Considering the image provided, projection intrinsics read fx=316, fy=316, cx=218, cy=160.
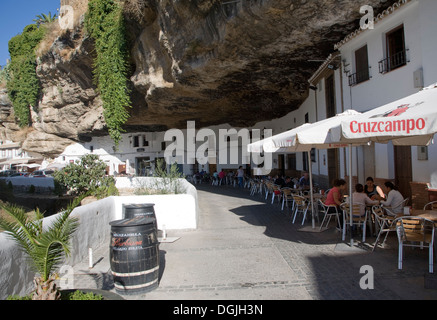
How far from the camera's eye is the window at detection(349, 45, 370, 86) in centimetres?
975

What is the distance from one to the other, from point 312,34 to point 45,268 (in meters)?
9.86

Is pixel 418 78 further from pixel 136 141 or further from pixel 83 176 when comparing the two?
pixel 136 141

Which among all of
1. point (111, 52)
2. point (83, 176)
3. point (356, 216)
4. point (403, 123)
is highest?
point (111, 52)

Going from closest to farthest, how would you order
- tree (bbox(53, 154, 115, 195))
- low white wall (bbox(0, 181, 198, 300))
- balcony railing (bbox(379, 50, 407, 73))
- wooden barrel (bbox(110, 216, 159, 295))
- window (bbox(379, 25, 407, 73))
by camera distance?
1. low white wall (bbox(0, 181, 198, 300))
2. wooden barrel (bbox(110, 216, 159, 295))
3. balcony railing (bbox(379, 50, 407, 73))
4. window (bbox(379, 25, 407, 73))
5. tree (bbox(53, 154, 115, 195))

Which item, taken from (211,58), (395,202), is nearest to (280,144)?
(395,202)

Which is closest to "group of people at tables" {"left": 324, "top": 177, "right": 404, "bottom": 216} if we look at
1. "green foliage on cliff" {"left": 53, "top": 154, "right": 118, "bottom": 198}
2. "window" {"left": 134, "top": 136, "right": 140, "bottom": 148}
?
"green foliage on cliff" {"left": 53, "top": 154, "right": 118, "bottom": 198}

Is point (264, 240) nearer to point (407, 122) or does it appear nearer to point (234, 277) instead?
point (234, 277)

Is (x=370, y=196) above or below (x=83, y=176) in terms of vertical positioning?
below

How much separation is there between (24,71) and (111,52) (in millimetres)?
16848

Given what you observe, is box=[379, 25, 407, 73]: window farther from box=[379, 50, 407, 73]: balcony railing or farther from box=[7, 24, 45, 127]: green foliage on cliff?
box=[7, 24, 45, 127]: green foliage on cliff

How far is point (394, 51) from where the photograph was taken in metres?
8.66

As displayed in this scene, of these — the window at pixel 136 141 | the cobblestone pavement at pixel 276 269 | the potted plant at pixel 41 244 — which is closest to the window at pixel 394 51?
the cobblestone pavement at pixel 276 269

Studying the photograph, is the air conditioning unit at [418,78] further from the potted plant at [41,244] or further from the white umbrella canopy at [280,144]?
the potted plant at [41,244]

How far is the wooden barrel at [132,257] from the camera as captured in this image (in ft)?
14.6
